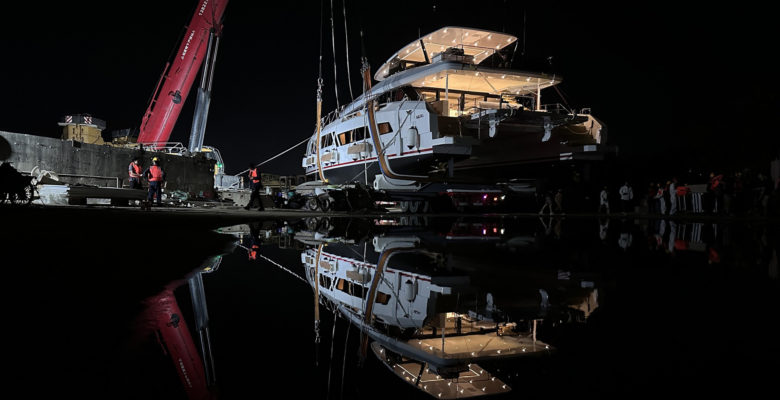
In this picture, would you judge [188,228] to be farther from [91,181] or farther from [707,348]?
[91,181]

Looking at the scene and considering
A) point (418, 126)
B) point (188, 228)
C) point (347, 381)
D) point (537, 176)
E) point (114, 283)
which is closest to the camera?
point (347, 381)

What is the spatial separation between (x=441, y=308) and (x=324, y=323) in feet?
2.31

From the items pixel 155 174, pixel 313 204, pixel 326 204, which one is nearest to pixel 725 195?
pixel 326 204

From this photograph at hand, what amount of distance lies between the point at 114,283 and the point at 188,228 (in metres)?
4.76

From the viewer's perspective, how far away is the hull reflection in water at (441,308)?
1770 mm

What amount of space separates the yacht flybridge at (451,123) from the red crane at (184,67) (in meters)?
6.25

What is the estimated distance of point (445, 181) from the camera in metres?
16.1

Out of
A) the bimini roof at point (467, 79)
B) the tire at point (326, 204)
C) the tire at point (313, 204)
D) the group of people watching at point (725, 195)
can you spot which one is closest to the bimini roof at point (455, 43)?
the bimini roof at point (467, 79)

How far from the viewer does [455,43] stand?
1847 centimetres

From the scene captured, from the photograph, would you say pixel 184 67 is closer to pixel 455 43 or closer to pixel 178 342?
pixel 455 43

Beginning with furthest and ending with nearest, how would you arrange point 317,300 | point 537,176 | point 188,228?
point 537,176 → point 188,228 → point 317,300

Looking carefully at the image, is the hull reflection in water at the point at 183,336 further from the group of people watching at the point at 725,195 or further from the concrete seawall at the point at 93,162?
the concrete seawall at the point at 93,162

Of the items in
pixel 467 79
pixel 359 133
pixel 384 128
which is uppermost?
pixel 467 79

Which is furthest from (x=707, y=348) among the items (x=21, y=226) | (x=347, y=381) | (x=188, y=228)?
(x=21, y=226)
